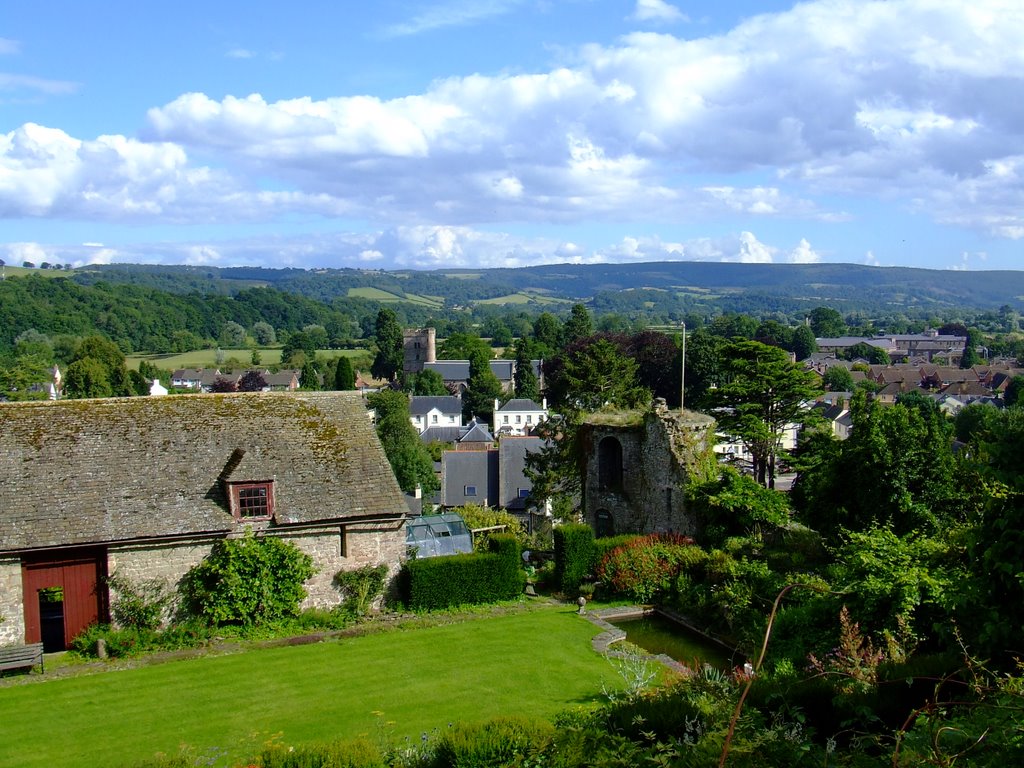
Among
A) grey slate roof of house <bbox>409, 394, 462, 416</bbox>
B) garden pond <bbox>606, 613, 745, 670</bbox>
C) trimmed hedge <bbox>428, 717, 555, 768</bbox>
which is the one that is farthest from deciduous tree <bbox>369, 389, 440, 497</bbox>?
trimmed hedge <bbox>428, 717, 555, 768</bbox>

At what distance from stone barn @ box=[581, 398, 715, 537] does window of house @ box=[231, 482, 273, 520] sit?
411 inches

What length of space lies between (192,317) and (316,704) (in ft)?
618

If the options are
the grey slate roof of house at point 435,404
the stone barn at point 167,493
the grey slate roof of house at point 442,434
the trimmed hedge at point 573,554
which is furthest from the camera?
the grey slate roof of house at point 435,404

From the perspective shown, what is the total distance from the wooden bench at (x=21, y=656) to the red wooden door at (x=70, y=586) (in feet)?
4.11

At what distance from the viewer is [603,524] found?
85.9 ft

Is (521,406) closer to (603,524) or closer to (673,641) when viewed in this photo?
(603,524)

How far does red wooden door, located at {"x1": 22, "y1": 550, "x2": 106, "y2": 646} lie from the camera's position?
18031mm

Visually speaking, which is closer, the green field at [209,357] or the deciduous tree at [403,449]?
the deciduous tree at [403,449]

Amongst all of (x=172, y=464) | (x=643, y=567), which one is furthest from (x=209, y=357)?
(x=643, y=567)

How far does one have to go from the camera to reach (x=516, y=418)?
90.8 m

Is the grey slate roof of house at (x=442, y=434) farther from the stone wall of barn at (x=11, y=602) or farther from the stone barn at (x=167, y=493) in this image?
the stone wall of barn at (x=11, y=602)

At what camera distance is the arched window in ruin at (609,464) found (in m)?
25.8

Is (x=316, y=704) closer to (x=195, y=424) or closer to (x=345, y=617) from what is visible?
(x=345, y=617)

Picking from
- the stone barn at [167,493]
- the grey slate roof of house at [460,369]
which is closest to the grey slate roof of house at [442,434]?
the grey slate roof of house at [460,369]
